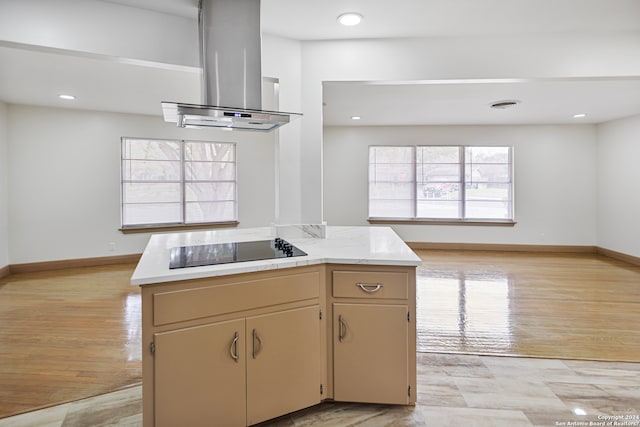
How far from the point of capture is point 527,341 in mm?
2859

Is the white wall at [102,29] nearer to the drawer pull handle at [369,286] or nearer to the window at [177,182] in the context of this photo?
the drawer pull handle at [369,286]

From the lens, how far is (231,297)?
1.65m

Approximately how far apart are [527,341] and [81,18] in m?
4.02

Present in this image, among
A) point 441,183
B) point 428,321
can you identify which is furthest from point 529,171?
point 428,321

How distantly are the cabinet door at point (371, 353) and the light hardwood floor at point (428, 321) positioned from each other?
0.90m

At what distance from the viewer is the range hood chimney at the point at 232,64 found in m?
2.02

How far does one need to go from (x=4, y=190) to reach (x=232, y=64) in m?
4.86

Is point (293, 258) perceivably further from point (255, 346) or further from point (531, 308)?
point (531, 308)

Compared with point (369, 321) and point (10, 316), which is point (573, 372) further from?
point (10, 316)

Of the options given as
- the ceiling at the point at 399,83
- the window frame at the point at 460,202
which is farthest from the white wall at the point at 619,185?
the window frame at the point at 460,202

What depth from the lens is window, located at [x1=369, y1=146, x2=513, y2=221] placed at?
6.88 metres

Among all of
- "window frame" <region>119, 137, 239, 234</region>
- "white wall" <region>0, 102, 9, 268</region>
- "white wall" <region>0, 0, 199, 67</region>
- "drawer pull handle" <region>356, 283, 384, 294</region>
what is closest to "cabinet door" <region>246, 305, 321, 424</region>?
"drawer pull handle" <region>356, 283, 384, 294</region>

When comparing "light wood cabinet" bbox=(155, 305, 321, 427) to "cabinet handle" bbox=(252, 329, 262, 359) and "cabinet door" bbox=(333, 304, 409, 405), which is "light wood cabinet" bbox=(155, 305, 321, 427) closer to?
"cabinet handle" bbox=(252, 329, 262, 359)

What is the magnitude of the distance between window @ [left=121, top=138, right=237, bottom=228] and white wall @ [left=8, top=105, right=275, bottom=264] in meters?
0.18
